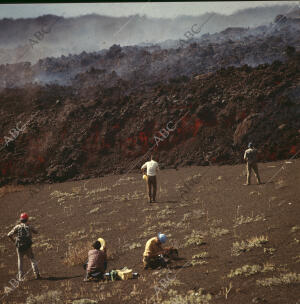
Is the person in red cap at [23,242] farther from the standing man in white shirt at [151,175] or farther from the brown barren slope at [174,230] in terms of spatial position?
the standing man in white shirt at [151,175]

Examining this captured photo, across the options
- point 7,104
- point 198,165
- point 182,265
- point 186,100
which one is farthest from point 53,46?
point 182,265

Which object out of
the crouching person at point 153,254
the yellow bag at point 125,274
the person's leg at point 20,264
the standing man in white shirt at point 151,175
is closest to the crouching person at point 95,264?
the yellow bag at point 125,274

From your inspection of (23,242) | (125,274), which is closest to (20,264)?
(23,242)

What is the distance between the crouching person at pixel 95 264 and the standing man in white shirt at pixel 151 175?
2262 mm

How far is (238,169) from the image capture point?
9.45 metres

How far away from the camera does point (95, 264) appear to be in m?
7.49

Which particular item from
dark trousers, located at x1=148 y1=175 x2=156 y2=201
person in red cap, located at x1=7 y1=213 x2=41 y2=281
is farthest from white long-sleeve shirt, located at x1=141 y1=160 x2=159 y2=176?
person in red cap, located at x1=7 y1=213 x2=41 y2=281

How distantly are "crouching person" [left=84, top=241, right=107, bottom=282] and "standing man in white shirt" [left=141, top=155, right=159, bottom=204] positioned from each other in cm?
226

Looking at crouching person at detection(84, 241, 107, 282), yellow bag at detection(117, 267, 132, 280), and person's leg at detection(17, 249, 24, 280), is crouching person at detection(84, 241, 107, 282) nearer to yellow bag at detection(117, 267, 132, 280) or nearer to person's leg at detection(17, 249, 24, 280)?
yellow bag at detection(117, 267, 132, 280)

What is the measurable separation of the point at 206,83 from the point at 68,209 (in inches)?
191

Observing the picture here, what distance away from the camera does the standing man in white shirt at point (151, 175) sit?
9.52 meters

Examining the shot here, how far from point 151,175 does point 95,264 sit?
290 centimetres

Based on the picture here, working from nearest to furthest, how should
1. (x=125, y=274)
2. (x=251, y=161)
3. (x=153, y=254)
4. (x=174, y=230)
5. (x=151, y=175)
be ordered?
(x=125, y=274) → (x=153, y=254) → (x=174, y=230) → (x=251, y=161) → (x=151, y=175)

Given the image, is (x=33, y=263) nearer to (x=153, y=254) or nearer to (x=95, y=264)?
(x=95, y=264)
